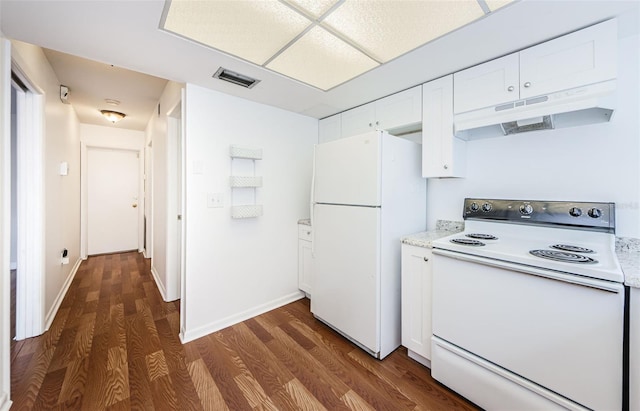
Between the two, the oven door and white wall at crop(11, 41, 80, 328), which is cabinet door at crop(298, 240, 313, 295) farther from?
white wall at crop(11, 41, 80, 328)

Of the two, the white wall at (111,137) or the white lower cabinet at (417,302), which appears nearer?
the white lower cabinet at (417,302)

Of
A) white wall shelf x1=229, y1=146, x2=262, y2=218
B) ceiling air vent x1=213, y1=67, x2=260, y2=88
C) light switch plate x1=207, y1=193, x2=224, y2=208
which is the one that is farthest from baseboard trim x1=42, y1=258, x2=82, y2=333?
ceiling air vent x1=213, y1=67, x2=260, y2=88

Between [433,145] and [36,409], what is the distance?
3.07 m

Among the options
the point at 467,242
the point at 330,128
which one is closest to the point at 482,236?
the point at 467,242

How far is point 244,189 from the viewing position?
2.53m

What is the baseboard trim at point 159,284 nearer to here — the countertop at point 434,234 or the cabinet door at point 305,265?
the cabinet door at point 305,265

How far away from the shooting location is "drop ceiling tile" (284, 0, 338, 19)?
4.16ft

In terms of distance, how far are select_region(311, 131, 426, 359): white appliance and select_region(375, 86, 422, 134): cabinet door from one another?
0.77ft

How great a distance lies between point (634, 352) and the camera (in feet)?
3.42

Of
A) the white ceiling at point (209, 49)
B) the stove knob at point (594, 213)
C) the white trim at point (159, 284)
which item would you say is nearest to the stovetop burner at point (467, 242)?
the stove knob at point (594, 213)

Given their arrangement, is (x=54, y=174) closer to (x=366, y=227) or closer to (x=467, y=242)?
(x=366, y=227)

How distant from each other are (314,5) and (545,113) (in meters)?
1.46

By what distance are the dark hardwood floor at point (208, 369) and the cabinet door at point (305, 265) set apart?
14.5 inches

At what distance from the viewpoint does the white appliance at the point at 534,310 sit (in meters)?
1.10
